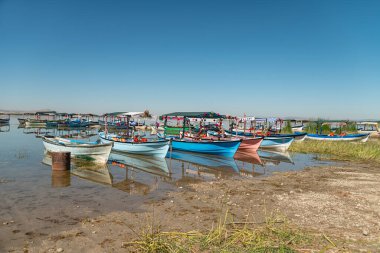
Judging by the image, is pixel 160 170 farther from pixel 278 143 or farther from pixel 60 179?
pixel 278 143

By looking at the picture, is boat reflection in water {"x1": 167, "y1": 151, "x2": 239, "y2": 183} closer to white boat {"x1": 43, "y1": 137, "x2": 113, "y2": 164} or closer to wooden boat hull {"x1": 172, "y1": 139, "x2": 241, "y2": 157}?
wooden boat hull {"x1": 172, "y1": 139, "x2": 241, "y2": 157}

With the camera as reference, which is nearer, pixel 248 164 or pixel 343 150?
pixel 248 164

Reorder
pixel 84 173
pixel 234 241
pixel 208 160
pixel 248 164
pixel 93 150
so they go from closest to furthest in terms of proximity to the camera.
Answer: pixel 234 241, pixel 84 173, pixel 93 150, pixel 248 164, pixel 208 160

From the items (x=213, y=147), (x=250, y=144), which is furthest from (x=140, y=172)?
(x=250, y=144)

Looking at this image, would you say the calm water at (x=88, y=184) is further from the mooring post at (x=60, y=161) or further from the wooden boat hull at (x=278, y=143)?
the wooden boat hull at (x=278, y=143)

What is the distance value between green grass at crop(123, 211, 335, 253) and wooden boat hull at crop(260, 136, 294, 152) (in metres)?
24.3

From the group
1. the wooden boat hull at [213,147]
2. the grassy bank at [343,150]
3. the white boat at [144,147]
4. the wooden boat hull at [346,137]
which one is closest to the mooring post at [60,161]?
the white boat at [144,147]

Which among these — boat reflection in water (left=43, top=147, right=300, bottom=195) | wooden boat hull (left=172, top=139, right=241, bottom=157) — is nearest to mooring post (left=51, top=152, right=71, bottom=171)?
boat reflection in water (left=43, top=147, right=300, bottom=195)

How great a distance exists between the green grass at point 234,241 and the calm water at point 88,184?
3294mm

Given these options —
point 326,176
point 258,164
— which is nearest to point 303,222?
point 326,176

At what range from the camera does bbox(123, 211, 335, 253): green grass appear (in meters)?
6.51

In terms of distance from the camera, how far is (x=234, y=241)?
23.0ft

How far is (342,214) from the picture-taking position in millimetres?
9406

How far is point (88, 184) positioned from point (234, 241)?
9.54 metres
